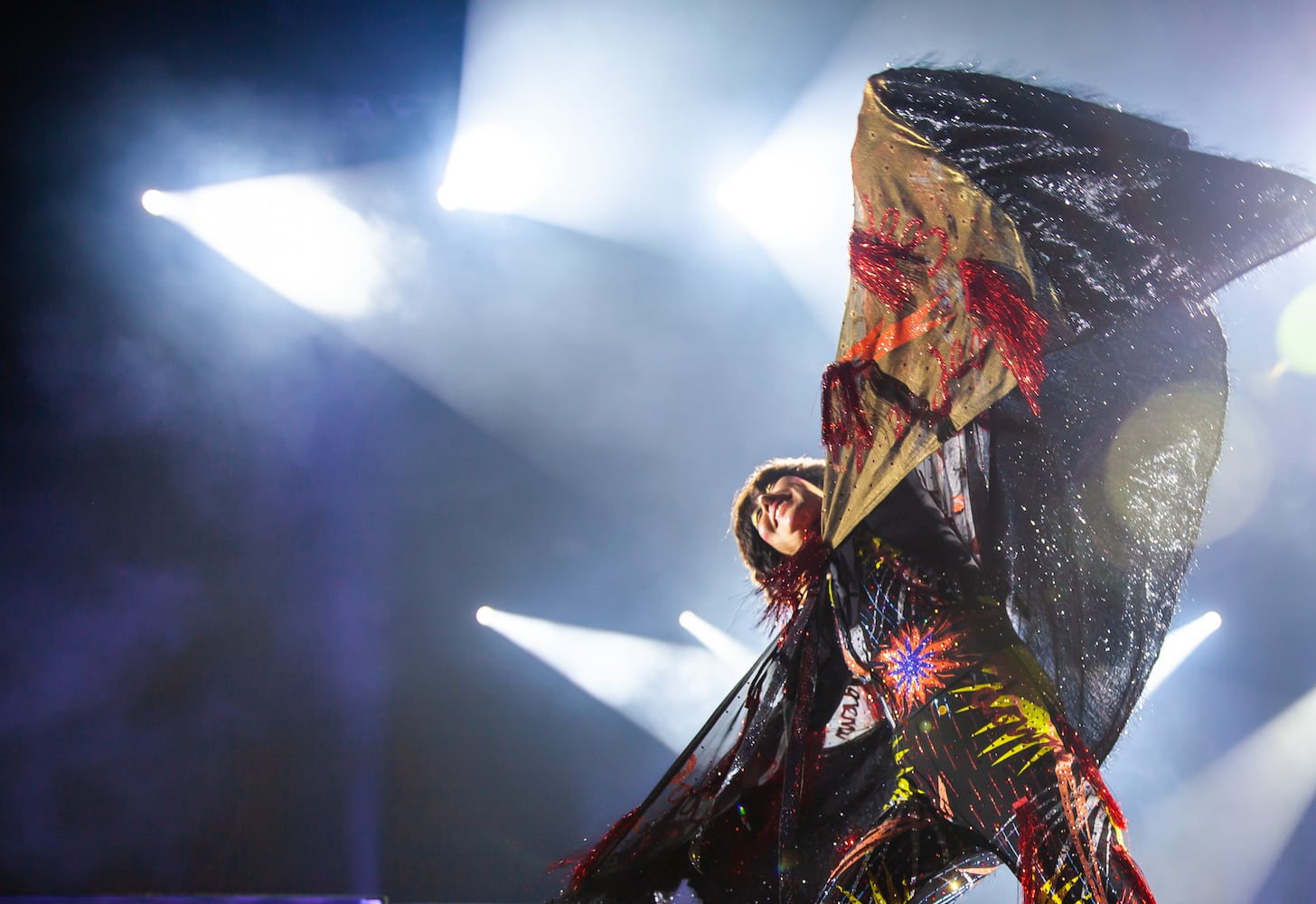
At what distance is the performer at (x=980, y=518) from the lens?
1095mm

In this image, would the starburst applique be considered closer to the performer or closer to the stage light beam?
the performer

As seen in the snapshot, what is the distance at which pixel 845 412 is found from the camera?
137cm

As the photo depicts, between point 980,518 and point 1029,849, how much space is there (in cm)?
61

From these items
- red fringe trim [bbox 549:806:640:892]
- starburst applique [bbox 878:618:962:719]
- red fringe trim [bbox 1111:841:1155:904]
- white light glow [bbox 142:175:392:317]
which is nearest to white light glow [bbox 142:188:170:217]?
white light glow [bbox 142:175:392:317]

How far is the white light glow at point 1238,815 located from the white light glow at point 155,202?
23.9 ft

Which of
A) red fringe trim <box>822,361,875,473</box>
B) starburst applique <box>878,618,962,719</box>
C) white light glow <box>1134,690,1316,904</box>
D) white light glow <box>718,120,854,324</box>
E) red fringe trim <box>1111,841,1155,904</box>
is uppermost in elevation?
white light glow <box>718,120,854,324</box>

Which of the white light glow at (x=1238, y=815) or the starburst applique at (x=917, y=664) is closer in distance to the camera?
the starburst applique at (x=917, y=664)

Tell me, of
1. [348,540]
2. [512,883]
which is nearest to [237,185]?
[348,540]

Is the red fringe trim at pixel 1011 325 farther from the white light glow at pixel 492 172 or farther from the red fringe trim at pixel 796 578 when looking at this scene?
the white light glow at pixel 492 172

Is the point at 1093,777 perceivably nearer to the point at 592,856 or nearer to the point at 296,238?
the point at 592,856

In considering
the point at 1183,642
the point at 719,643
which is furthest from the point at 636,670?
the point at 1183,642

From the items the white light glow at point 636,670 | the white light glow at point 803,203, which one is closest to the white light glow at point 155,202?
the white light glow at point 636,670

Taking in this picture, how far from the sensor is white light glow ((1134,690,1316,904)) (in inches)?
187

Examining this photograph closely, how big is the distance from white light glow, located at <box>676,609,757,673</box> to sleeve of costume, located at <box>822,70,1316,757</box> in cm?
404
